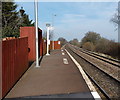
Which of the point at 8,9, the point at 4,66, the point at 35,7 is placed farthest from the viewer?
the point at 8,9

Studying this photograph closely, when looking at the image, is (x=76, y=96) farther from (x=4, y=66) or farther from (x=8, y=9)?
(x=8, y=9)

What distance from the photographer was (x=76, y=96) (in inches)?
268

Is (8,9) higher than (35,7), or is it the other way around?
(8,9)

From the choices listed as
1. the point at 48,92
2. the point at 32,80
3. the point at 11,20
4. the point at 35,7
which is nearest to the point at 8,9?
the point at 11,20

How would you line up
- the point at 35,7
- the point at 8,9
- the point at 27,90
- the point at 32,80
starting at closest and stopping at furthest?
the point at 27,90, the point at 32,80, the point at 35,7, the point at 8,9

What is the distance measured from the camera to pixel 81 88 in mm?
8062

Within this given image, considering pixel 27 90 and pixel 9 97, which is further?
pixel 27 90

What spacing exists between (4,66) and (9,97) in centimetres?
101

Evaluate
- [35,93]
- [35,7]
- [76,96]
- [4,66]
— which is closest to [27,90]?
[35,93]

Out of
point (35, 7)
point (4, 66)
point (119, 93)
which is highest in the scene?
point (35, 7)

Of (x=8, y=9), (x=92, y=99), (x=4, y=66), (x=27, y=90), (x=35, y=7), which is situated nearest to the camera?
(x=92, y=99)

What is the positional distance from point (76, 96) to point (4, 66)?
253 centimetres

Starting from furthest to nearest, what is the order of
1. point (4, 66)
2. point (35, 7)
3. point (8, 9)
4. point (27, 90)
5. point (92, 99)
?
point (8, 9)
point (35, 7)
point (27, 90)
point (4, 66)
point (92, 99)

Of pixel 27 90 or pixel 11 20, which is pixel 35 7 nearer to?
pixel 27 90
